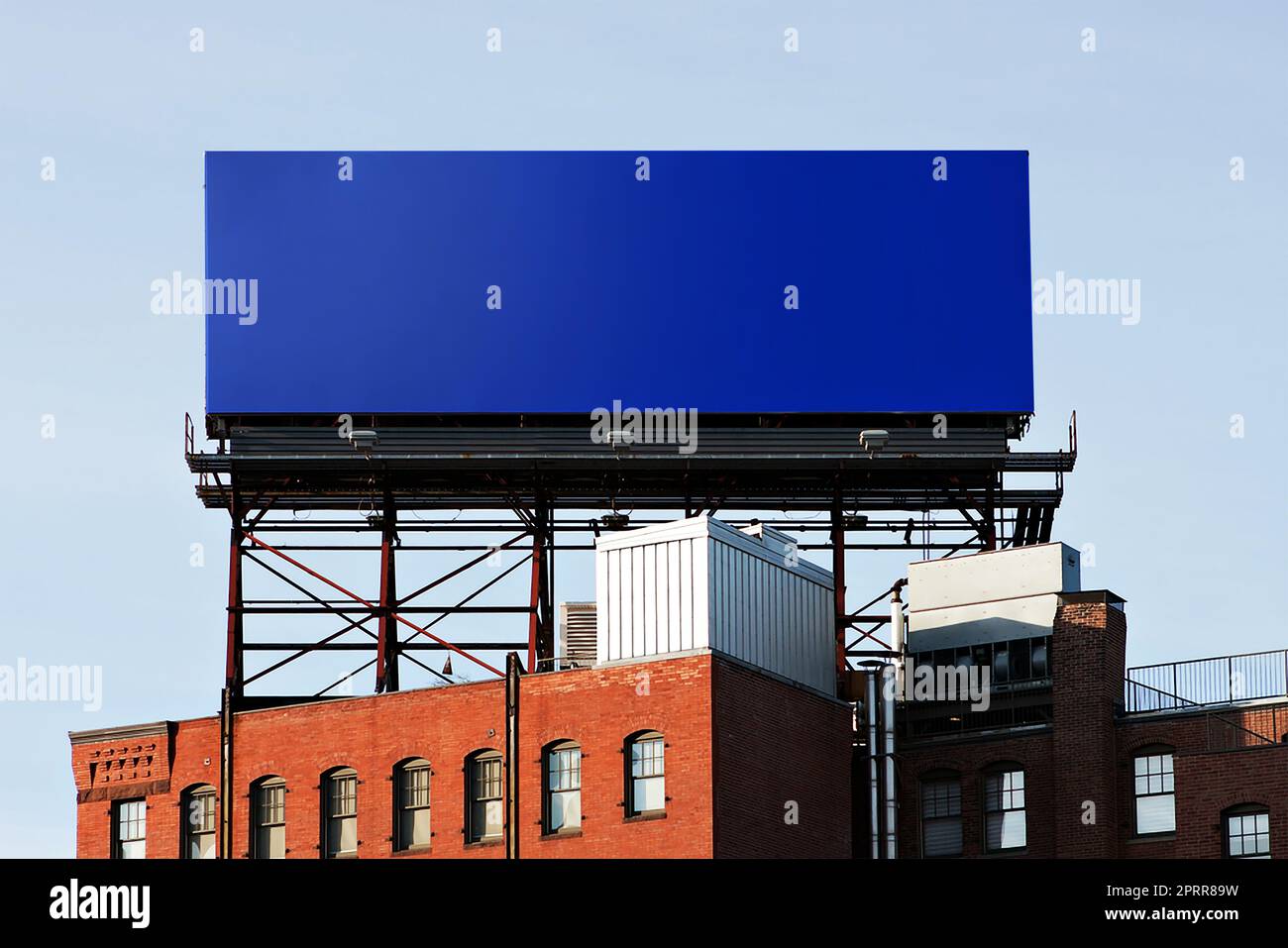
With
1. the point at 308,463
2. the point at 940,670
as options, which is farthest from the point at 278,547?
the point at 940,670

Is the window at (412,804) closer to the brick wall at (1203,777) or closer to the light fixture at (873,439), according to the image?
the light fixture at (873,439)

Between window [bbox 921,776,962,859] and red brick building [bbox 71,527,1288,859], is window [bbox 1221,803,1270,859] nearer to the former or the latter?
red brick building [bbox 71,527,1288,859]

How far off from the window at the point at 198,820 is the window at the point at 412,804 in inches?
212

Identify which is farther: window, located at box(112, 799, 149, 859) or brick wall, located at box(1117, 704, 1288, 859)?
window, located at box(112, 799, 149, 859)

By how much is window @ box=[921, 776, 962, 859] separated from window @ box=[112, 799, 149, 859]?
17687 mm

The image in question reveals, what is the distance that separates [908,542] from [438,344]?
1252 centimetres

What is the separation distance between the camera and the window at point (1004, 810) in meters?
51.8

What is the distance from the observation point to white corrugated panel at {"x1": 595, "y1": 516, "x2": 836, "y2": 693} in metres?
47.7

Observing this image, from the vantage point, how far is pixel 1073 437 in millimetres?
57625

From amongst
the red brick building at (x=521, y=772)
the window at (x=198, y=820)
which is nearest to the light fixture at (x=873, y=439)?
the red brick building at (x=521, y=772)

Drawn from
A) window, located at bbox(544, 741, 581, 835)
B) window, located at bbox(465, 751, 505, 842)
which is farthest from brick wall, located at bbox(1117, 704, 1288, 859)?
window, located at bbox(465, 751, 505, 842)

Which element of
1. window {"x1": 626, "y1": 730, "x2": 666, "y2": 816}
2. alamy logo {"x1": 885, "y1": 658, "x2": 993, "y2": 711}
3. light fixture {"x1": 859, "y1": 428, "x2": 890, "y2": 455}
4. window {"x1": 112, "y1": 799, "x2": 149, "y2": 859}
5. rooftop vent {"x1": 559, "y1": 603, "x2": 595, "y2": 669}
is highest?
light fixture {"x1": 859, "y1": 428, "x2": 890, "y2": 455}
